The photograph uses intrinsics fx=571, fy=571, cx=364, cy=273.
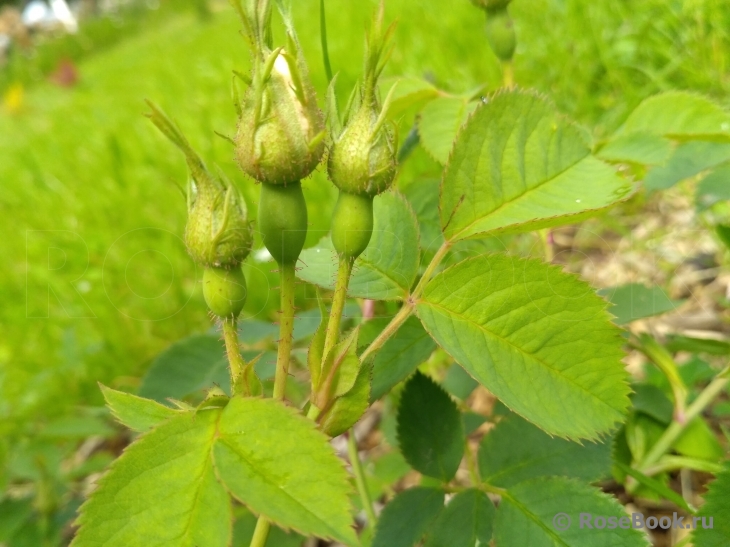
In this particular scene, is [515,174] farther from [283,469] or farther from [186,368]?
[186,368]

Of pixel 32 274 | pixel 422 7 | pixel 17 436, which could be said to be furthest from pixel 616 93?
pixel 32 274

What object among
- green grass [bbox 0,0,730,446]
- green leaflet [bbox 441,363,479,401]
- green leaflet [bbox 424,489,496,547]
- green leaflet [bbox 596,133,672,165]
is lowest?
green grass [bbox 0,0,730,446]

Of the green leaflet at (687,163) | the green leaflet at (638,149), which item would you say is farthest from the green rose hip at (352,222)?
the green leaflet at (687,163)

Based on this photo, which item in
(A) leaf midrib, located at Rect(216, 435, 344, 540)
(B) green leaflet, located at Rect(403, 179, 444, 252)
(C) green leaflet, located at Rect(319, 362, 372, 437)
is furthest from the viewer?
(B) green leaflet, located at Rect(403, 179, 444, 252)

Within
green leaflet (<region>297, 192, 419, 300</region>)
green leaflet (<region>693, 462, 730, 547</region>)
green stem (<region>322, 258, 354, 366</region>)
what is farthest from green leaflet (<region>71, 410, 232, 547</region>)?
green leaflet (<region>693, 462, 730, 547</region>)

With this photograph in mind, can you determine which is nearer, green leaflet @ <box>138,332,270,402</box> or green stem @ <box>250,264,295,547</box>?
green stem @ <box>250,264,295,547</box>

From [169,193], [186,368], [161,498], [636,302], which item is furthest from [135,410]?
[169,193]

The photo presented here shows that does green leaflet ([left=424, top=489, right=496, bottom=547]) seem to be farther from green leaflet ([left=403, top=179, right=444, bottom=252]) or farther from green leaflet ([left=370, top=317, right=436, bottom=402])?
green leaflet ([left=403, top=179, right=444, bottom=252])

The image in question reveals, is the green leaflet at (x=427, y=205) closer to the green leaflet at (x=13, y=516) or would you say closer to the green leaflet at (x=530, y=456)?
the green leaflet at (x=530, y=456)

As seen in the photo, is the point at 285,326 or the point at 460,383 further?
the point at 460,383
